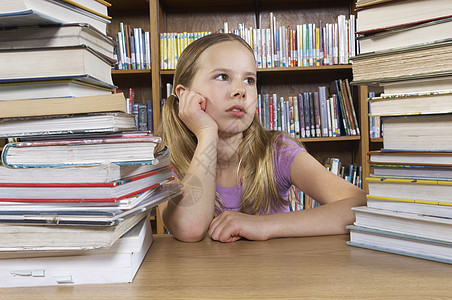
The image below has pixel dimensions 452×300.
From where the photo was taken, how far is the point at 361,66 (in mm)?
672

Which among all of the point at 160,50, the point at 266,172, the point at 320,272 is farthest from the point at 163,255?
the point at 160,50

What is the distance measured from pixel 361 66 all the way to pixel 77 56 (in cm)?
47

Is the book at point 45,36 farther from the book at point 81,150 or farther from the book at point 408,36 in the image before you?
Answer: the book at point 408,36

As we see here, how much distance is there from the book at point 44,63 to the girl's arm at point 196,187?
1.31ft

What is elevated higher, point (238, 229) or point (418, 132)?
point (418, 132)

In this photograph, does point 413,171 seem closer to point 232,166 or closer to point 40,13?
point 40,13

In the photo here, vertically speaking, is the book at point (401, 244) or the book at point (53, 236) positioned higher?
the book at point (53, 236)

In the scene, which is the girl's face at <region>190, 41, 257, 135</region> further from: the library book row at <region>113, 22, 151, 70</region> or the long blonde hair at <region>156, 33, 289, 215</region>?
the library book row at <region>113, 22, 151, 70</region>

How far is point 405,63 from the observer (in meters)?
0.62

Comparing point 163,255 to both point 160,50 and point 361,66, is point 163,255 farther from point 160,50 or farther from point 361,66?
point 160,50

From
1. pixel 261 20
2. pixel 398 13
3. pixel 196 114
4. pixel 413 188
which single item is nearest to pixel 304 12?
pixel 261 20

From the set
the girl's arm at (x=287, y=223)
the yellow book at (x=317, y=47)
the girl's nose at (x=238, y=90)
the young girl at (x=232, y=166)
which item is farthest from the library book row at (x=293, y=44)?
the girl's arm at (x=287, y=223)

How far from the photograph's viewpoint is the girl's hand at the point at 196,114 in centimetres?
116

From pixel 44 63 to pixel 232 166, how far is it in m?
1.02
